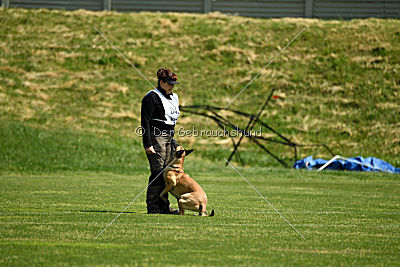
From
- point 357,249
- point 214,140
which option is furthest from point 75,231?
point 214,140

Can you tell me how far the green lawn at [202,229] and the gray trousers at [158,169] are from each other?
0.44m

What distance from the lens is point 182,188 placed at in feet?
35.1

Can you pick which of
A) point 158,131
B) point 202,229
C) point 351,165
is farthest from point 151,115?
point 351,165

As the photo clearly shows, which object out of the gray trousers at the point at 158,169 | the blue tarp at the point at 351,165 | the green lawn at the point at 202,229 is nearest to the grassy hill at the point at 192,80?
the blue tarp at the point at 351,165

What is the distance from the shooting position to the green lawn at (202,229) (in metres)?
7.03

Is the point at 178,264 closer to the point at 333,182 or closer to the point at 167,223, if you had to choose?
Answer: the point at 167,223

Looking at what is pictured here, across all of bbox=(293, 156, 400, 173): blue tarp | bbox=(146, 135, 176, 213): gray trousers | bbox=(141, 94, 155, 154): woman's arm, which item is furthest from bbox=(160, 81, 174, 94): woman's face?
bbox=(293, 156, 400, 173): blue tarp

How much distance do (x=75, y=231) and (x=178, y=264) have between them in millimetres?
2449

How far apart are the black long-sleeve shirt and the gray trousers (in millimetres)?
149

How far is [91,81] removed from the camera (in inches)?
1346

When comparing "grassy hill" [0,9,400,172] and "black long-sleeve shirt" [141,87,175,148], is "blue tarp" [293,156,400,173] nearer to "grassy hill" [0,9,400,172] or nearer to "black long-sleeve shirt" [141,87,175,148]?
"grassy hill" [0,9,400,172]

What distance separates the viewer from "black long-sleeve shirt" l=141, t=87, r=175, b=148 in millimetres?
10977

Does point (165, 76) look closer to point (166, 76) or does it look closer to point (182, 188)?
point (166, 76)

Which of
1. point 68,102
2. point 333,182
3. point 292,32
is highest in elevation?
point 292,32
